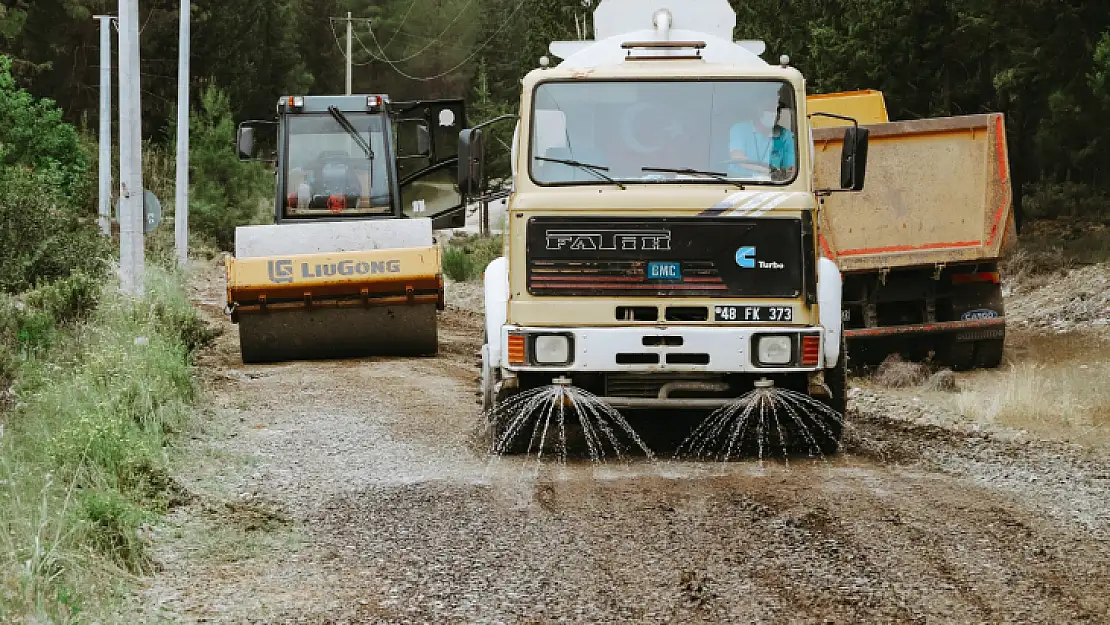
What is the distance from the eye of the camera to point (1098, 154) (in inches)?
1173

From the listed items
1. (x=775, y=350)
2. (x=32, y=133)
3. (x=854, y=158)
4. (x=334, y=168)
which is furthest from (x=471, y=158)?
(x=32, y=133)

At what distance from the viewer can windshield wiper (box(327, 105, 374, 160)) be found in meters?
16.8

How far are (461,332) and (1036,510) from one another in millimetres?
12633

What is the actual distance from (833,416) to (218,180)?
117 feet

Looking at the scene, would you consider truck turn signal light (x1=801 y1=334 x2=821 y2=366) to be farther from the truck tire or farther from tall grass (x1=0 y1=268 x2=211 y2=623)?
the truck tire

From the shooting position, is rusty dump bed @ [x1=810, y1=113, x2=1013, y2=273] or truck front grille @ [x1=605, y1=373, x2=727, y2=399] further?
rusty dump bed @ [x1=810, y1=113, x2=1013, y2=273]

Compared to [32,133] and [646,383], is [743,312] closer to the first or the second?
[646,383]

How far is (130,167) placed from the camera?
1759cm

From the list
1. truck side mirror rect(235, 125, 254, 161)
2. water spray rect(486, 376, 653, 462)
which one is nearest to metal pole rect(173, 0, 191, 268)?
truck side mirror rect(235, 125, 254, 161)

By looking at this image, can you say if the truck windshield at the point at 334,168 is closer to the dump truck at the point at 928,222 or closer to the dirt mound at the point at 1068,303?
the dump truck at the point at 928,222

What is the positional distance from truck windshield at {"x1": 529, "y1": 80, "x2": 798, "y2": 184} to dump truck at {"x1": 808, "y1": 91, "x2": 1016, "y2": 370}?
4.52m

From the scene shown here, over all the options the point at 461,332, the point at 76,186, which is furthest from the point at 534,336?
the point at 76,186

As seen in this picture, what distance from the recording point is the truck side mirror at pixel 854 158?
9758mm

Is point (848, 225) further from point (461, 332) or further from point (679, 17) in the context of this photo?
point (461, 332)
